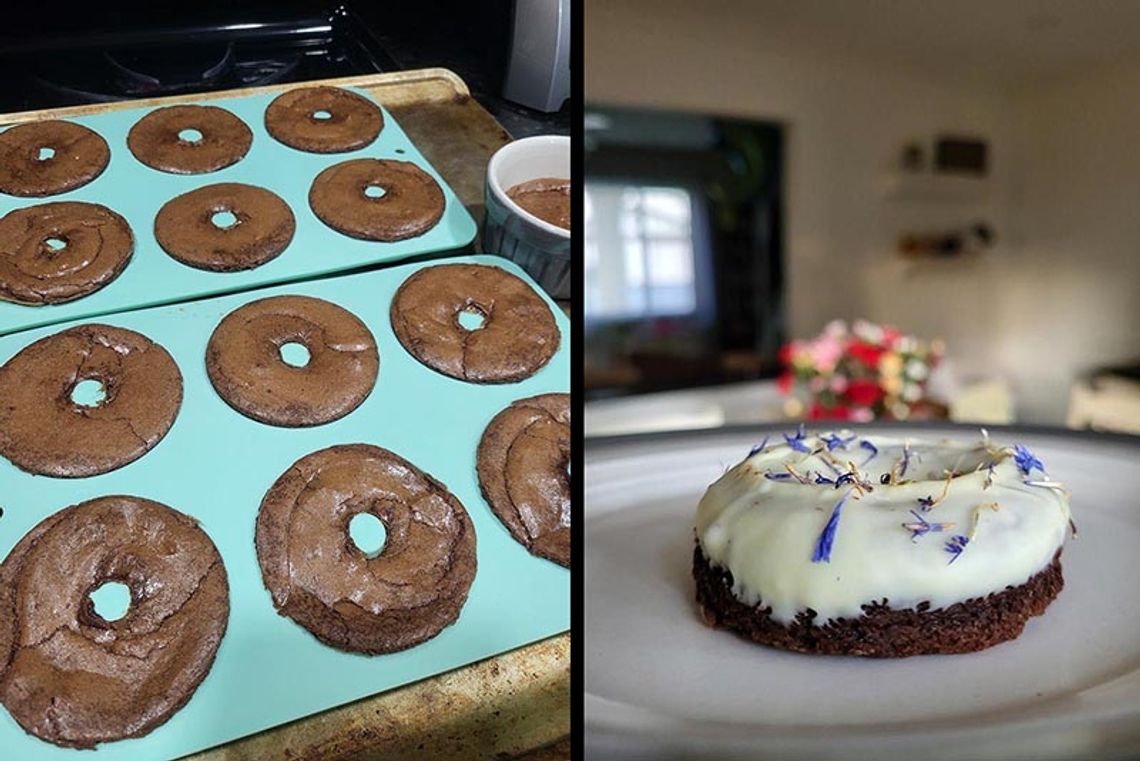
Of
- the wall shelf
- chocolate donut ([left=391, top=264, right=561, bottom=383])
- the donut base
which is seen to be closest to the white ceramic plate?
the donut base

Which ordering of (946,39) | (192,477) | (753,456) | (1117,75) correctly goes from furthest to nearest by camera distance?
(1117,75) < (946,39) < (753,456) < (192,477)

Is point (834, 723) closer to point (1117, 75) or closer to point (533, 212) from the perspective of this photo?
point (533, 212)

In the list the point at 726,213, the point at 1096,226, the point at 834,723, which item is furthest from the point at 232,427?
the point at 1096,226

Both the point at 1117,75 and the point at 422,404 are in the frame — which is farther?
the point at 1117,75

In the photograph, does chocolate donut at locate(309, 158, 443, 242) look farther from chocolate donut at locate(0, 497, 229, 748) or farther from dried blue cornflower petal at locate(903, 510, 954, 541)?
dried blue cornflower petal at locate(903, 510, 954, 541)

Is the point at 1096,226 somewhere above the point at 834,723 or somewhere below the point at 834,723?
below

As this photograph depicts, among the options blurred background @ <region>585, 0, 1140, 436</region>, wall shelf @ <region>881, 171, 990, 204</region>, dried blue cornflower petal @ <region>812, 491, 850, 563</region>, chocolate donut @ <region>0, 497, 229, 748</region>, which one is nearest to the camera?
chocolate donut @ <region>0, 497, 229, 748</region>
